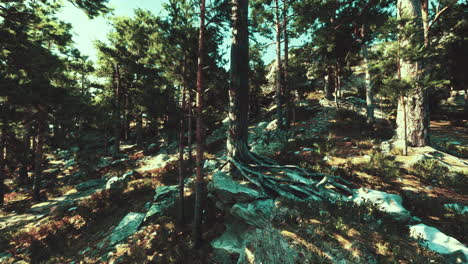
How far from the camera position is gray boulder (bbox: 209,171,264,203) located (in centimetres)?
496

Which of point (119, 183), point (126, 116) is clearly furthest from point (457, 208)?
point (126, 116)

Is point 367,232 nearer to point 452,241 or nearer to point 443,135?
point 452,241

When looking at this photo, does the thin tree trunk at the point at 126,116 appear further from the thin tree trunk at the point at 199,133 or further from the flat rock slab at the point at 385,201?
the flat rock slab at the point at 385,201

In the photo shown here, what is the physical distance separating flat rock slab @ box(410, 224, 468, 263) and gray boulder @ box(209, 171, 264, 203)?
3.19 metres

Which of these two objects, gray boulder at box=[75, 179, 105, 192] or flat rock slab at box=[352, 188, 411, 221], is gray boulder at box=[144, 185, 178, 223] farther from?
gray boulder at box=[75, 179, 105, 192]

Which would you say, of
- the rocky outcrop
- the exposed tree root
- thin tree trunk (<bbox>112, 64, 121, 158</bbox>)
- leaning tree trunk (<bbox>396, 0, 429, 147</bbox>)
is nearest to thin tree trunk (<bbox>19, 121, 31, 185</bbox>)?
thin tree trunk (<bbox>112, 64, 121, 158</bbox>)

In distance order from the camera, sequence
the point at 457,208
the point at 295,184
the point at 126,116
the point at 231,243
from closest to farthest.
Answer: the point at 457,208 → the point at 231,243 → the point at 295,184 → the point at 126,116

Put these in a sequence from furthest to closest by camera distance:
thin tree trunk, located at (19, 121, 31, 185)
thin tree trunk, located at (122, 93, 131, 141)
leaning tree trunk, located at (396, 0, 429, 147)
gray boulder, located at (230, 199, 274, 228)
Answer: thin tree trunk, located at (122, 93, 131, 141) → thin tree trunk, located at (19, 121, 31, 185) → leaning tree trunk, located at (396, 0, 429, 147) → gray boulder, located at (230, 199, 274, 228)

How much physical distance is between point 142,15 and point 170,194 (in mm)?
17624

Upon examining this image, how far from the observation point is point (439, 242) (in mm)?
3090

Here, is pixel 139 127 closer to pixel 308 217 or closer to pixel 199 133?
pixel 199 133

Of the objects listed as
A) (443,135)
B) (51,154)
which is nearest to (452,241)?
(443,135)

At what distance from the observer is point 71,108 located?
34.9ft

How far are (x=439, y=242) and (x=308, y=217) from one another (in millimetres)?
2135
